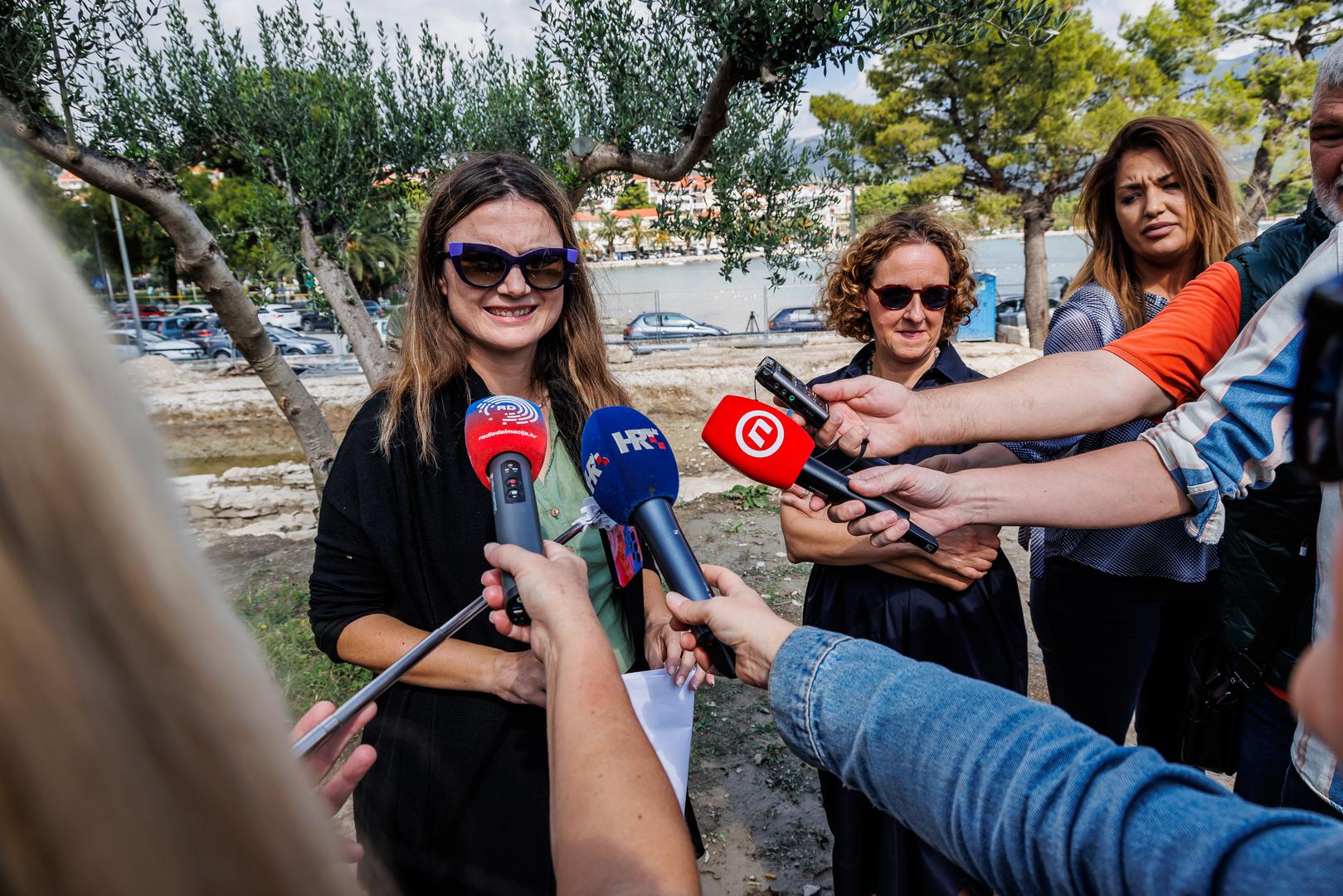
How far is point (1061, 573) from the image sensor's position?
2.45m

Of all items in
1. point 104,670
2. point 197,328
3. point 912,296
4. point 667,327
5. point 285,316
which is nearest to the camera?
point 104,670

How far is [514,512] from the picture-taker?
52.4 inches

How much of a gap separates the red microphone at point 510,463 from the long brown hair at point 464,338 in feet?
0.88

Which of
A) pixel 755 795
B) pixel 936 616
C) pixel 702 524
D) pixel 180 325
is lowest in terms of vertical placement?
pixel 755 795

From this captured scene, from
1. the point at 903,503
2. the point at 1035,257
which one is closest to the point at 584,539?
the point at 903,503

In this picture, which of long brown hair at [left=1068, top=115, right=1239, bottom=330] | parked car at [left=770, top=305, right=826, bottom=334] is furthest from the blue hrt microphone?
parked car at [left=770, top=305, right=826, bottom=334]

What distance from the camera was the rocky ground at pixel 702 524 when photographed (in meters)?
2.84

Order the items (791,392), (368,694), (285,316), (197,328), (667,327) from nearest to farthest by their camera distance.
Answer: (368,694) → (791,392) → (667,327) → (197,328) → (285,316)

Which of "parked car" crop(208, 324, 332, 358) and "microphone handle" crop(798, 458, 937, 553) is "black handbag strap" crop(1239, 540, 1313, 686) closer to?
"microphone handle" crop(798, 458, 937, 553)

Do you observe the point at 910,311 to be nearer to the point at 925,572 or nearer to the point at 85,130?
the point at 925,572

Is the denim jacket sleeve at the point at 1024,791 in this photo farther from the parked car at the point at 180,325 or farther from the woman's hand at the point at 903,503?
the parked car at the point at 180,325

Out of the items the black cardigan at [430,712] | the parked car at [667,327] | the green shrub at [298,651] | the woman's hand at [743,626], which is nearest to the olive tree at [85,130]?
the green shrub at [298,651]

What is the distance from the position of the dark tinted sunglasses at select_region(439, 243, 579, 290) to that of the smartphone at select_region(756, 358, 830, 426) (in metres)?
0.64

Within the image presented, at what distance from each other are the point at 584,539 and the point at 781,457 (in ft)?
1.79
